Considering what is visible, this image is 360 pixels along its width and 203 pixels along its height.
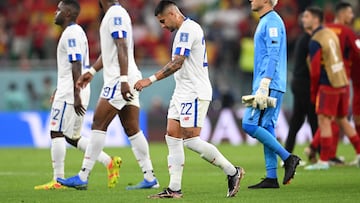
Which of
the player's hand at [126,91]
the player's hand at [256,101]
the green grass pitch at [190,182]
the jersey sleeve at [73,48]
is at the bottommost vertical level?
the green grass pitch at [190,182]

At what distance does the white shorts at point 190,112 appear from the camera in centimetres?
1112

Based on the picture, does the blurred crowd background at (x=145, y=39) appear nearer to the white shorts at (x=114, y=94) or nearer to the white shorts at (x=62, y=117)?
the white shorts at (x=62, y=117)

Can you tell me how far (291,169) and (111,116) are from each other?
242cm

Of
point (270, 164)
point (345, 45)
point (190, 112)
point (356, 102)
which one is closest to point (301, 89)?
point (356, 102)

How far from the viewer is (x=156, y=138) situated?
2572 cm

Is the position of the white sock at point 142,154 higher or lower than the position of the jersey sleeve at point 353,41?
lower

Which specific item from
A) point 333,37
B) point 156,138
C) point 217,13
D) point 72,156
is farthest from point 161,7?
point 217,13

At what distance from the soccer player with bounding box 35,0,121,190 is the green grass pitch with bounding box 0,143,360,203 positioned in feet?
1.35

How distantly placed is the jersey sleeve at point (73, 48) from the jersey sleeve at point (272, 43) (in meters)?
2.61

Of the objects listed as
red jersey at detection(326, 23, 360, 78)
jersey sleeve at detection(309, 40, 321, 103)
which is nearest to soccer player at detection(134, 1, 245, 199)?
jersey sleeve at detection(309, 40, 321, 103)

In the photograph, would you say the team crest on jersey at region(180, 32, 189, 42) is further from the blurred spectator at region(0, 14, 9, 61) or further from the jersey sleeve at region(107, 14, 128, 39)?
the blurred spectator at region(0, 14, 9, 61)

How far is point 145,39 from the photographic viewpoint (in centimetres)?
2878

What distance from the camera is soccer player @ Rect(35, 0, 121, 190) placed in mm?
12680

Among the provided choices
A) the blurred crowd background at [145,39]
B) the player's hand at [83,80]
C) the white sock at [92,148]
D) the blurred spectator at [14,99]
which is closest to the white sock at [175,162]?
the white sock at [92,148]
